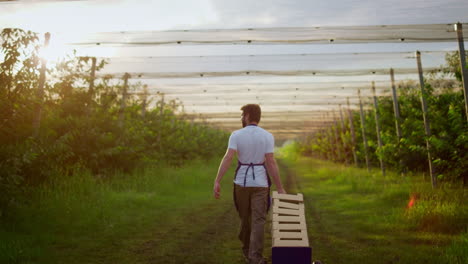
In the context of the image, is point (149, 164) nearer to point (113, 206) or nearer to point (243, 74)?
point (243, 74)

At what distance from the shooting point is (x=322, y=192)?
41.2 ft

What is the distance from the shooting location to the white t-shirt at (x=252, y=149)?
4531 mm

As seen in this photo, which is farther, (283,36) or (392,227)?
(283,36)

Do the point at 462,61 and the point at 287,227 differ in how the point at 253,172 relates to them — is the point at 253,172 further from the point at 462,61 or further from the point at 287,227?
the point at 462,61

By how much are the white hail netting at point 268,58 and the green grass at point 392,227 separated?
3.88 metres

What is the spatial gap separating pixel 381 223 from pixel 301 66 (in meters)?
6.76

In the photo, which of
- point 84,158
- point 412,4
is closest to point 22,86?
point 84,158

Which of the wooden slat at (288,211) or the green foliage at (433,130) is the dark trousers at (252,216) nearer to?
the wooden slat at (288,211)

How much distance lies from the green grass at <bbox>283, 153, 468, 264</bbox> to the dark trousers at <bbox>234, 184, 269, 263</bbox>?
980 mm

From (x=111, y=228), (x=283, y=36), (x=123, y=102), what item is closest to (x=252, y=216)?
(x=111, y=228)

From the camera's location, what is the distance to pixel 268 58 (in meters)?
11.9

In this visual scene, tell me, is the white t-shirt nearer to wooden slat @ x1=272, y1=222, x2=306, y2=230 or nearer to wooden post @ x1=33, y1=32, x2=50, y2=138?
wooden slat @ x1=272, y1=222, x2=306, y2=230

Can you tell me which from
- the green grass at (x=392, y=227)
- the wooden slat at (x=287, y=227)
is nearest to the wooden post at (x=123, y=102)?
the green grass at (x=392, y=227)

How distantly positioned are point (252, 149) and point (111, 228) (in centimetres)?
338
